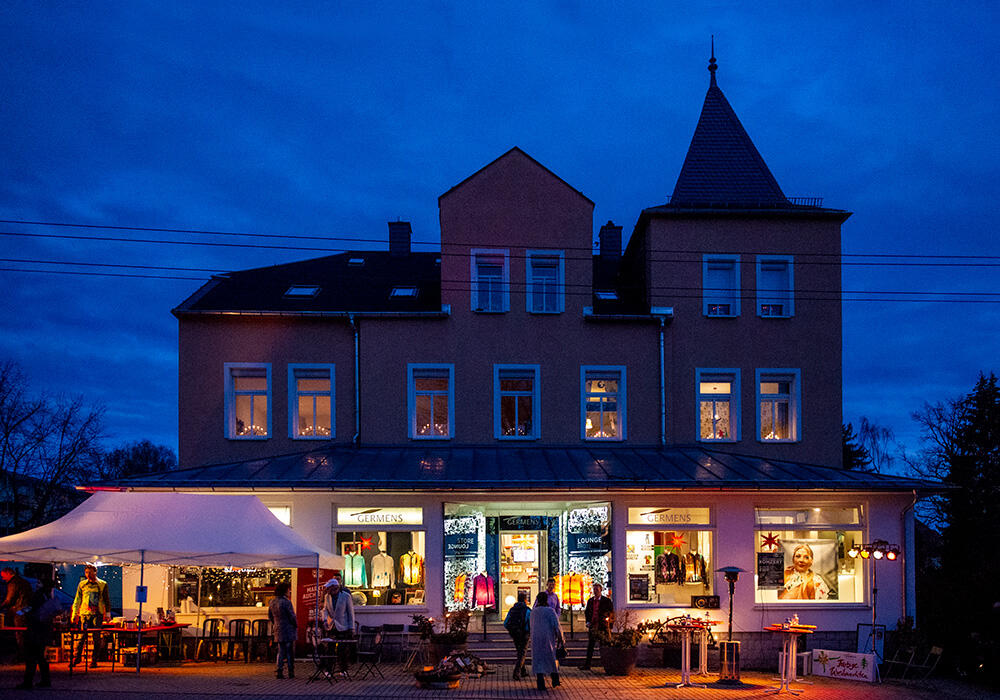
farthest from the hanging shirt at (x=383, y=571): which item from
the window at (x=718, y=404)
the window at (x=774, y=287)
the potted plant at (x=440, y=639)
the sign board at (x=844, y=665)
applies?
the window at (x=774, y=287)

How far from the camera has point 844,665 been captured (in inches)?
663

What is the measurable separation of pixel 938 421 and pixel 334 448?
29.4 m

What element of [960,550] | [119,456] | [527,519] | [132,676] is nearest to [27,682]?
[132,676]

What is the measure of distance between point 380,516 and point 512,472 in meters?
2.94

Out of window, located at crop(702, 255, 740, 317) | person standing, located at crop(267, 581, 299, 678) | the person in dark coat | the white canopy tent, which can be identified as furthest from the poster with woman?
the person in dark coat

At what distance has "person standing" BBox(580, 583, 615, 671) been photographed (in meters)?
17.1

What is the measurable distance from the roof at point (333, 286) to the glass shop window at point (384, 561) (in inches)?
216

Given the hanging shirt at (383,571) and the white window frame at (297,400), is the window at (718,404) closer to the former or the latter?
the hanging shirt at (383,571)

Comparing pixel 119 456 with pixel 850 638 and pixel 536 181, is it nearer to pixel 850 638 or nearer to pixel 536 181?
pixel 536 181

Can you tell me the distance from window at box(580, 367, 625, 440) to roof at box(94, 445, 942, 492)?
2.24ft

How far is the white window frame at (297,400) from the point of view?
20922mm

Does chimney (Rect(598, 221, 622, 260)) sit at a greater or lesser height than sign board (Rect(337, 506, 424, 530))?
greater

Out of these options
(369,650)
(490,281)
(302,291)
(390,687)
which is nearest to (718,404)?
(490,281)

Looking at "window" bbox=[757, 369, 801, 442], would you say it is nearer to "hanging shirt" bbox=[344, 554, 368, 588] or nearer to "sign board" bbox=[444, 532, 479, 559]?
"sign board" bbox=[444, 532, 479, 559]
